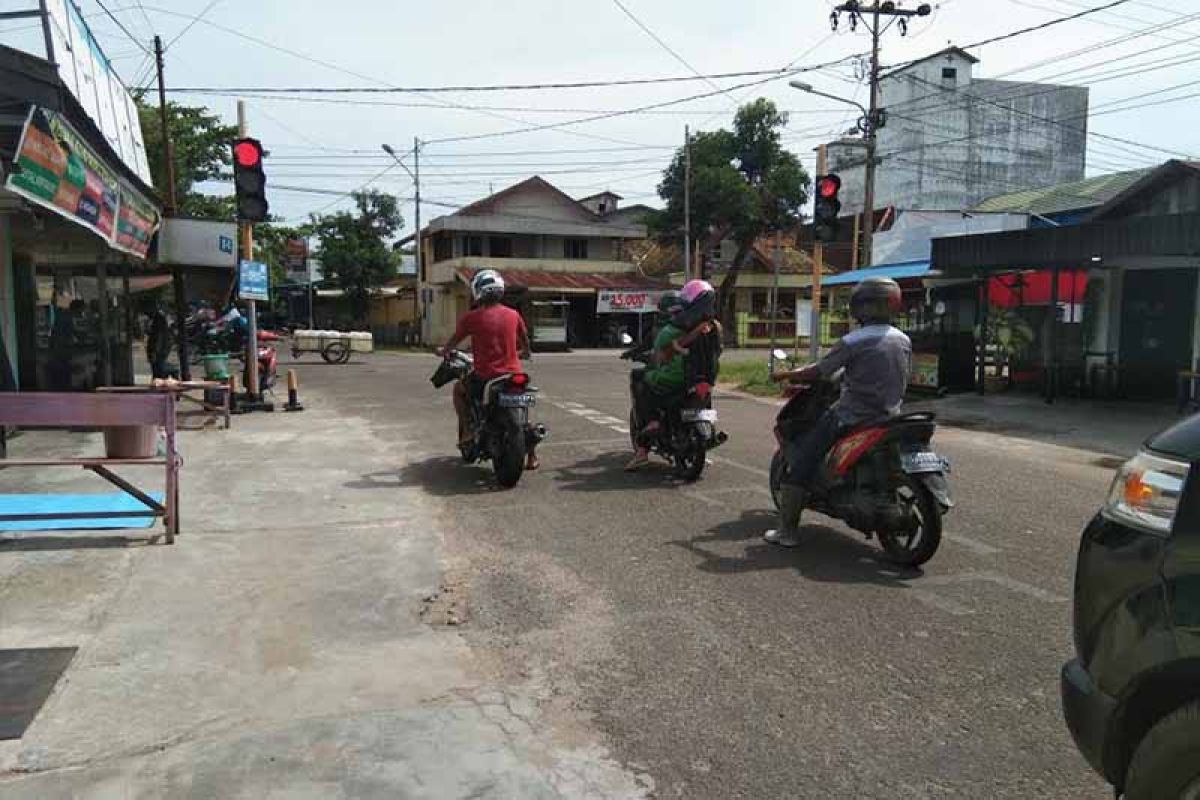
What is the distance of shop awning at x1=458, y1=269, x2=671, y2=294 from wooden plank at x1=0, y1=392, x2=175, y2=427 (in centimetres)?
3444

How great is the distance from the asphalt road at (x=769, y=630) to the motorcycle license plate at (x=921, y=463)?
65 centimetres

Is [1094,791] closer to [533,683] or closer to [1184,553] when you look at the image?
[1184,553]

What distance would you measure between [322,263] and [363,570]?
146 feet

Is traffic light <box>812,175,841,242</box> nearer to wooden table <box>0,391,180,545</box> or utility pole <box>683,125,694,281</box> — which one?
wooden table <box>0,391,180,545</box>

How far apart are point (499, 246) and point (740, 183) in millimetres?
12124

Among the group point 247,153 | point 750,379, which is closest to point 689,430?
point 247,153

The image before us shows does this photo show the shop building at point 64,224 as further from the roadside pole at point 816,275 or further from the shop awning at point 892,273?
the shop awning at point 892,273

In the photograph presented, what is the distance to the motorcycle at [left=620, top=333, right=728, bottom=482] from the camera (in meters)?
8.41

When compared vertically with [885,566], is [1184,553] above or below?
above

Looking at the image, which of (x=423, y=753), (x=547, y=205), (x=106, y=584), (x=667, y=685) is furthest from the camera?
(x=547, y=205)

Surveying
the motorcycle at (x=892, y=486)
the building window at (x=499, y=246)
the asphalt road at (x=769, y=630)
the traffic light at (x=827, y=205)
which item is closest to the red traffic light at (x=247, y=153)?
the asphalt road at (x=769, y=630)

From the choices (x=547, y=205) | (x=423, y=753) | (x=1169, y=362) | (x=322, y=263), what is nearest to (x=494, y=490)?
(x=423, y=753)

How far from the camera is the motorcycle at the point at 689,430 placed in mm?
8406

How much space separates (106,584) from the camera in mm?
5480
